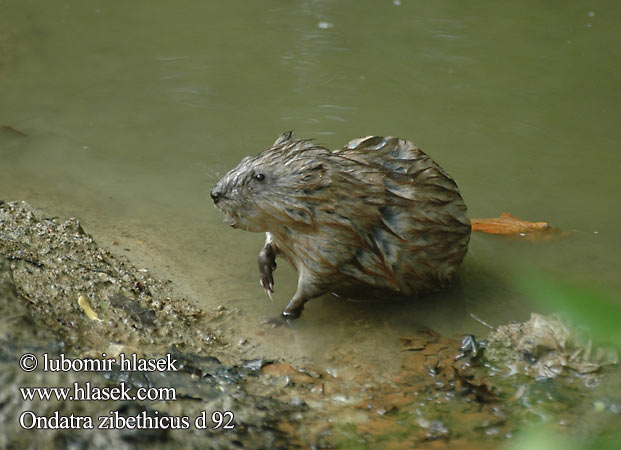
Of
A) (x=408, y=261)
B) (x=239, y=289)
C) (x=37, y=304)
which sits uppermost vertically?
(x=37, y=304)

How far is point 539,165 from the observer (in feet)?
17.1

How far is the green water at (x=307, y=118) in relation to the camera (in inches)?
160

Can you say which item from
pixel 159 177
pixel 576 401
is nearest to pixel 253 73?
pixel 159 177

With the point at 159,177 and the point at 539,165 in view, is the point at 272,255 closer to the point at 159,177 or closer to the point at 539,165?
the point at 159,177

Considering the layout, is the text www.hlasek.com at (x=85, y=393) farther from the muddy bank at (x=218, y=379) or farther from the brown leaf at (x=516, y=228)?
the brown leaf at (x=516, y=228)

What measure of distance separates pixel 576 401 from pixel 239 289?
6.48ft

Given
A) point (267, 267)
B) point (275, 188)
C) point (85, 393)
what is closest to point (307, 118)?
point (267, 267)

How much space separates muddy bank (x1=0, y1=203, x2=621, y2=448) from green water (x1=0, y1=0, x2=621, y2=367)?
0.27m

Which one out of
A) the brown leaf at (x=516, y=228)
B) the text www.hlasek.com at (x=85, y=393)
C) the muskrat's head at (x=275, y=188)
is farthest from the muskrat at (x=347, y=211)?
the text www.hlasek.com at (x=85, y=393)

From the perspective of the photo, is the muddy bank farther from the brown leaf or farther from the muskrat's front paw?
the brown leaf

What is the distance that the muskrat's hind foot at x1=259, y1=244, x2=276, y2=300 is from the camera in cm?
379

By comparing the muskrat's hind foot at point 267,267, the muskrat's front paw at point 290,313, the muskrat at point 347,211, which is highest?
the muskrat at point 347,211

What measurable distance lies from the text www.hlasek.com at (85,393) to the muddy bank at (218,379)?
2cm

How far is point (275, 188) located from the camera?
3.48 m
